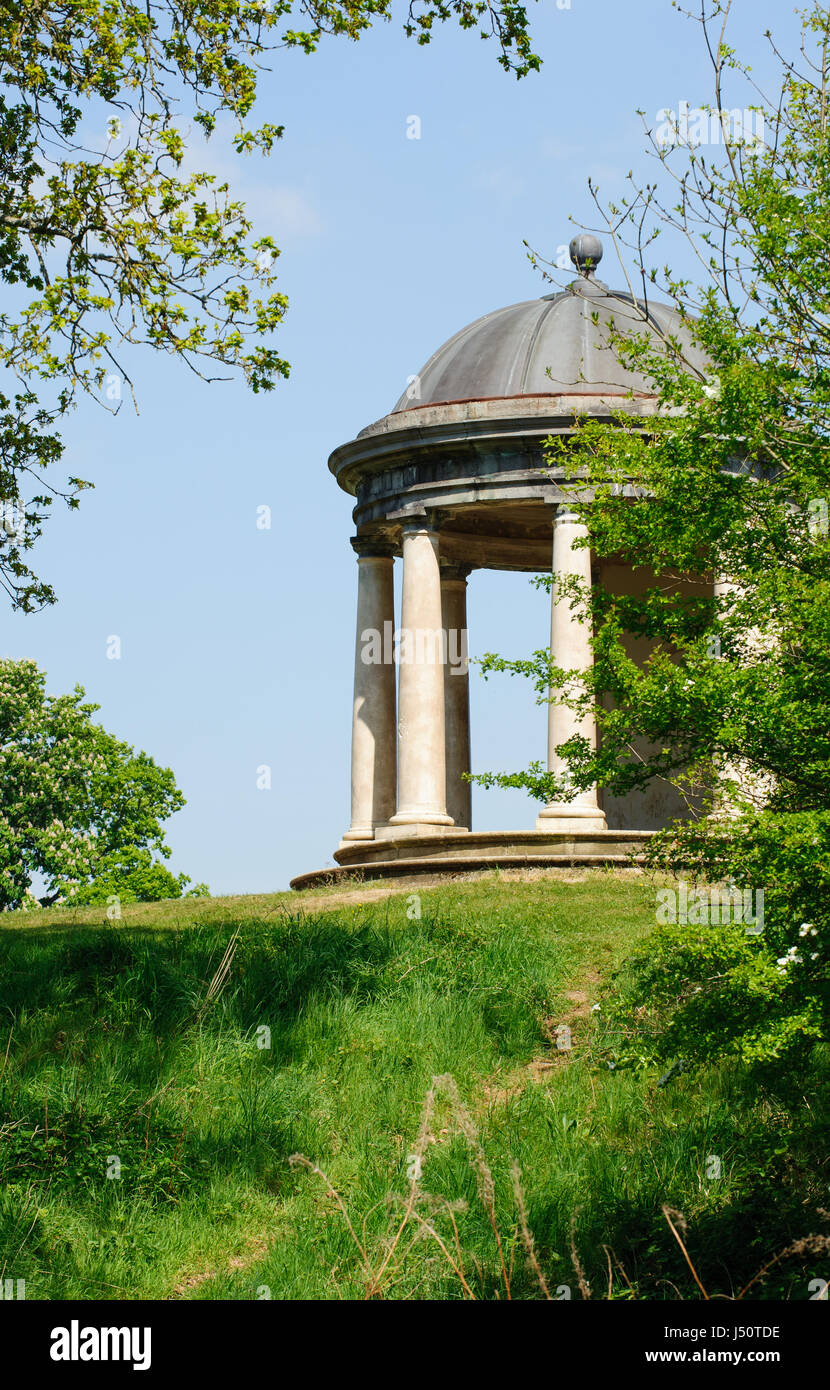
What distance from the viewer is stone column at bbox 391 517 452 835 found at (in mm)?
31891

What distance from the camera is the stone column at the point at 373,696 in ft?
113

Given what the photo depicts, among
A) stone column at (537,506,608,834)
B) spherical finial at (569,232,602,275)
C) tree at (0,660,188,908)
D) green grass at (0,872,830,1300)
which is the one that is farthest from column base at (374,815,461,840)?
tree at (0,660,188,908)

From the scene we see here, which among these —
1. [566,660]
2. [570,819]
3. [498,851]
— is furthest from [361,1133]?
[566,660]

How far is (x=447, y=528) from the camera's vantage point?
37656mm

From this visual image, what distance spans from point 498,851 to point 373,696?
240 inches

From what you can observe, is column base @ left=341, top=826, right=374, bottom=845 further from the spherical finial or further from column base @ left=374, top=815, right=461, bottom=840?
the spherical finial

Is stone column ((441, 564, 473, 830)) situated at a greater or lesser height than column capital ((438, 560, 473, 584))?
lesser

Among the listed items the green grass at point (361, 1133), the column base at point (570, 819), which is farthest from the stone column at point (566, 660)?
the green grass at point (361, 1133)

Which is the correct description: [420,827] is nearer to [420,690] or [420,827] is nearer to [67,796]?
[420,690]

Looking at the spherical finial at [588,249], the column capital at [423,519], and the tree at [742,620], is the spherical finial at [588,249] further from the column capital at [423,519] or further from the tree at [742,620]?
the tree at [742,620]

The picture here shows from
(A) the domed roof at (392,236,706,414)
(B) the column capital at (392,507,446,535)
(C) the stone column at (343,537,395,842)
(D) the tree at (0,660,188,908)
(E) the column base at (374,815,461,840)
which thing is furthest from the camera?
(D) the tree at (0,660,188,908)

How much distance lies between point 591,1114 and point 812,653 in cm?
605

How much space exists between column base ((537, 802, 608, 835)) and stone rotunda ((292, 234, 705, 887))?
4 cm
